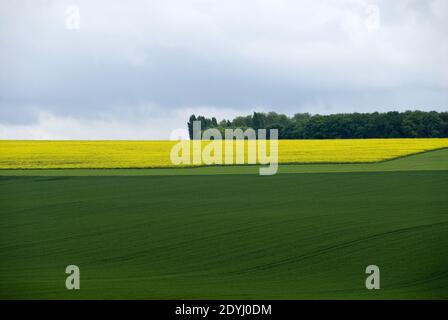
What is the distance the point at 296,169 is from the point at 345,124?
928 mm

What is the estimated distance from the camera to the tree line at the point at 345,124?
858 cm

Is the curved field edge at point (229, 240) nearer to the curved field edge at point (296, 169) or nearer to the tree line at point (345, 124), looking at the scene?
the curved field edge at point (296, 169)

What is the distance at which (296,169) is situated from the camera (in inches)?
384

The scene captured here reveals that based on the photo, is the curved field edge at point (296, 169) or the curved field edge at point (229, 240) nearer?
the curved field edge at point (229, 240)

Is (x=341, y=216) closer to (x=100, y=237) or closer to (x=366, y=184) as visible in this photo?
(x=366, y=184)

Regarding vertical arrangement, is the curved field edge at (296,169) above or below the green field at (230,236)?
above

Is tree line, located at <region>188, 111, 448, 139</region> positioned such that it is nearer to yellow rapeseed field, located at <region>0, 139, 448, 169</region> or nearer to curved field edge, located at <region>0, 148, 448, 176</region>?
yellow rapeseed field, located at <region>0, 139, 448, 169</region>

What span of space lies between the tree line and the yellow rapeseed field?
222 millimetres

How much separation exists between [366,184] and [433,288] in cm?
248

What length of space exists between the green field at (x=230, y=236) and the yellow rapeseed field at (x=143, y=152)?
20cm
